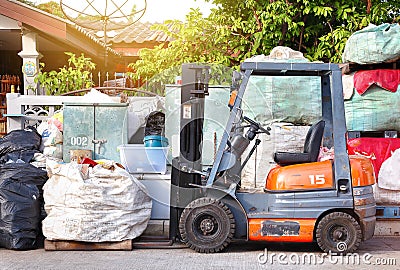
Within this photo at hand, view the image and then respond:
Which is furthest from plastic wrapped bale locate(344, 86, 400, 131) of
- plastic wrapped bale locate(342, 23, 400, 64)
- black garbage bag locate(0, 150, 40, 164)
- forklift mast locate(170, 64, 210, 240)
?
black garbage bag locate(0, 150, 40, 164)

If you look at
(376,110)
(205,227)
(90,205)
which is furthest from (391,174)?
(90,205)

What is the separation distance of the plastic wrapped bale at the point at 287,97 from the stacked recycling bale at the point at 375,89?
565 mm

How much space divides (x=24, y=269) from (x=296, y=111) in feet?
13.6

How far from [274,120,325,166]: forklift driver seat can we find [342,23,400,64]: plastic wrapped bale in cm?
148

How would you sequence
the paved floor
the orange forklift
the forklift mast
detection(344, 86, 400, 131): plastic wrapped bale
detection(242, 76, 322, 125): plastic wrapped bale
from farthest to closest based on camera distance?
detection(242, 76, 322, 125): plastic wrapped bale, detection(344, 86, 400, 131): plastic wrapped bale, the forklift mast, the orange forklift, the paved floor

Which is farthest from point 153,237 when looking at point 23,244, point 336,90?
point 336,90

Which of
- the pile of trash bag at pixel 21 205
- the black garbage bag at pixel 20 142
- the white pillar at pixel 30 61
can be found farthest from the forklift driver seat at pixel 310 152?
the white pillar at pixel 30 61

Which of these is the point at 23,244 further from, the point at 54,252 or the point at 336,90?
the point at 336,90

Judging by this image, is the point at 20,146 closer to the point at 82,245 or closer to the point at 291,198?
the point at 82,245

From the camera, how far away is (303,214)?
595 cm

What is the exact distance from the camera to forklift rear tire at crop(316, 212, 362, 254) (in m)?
5.96

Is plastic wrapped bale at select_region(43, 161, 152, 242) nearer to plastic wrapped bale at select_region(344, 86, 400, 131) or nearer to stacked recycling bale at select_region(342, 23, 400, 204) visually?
stacked recycling bale at select_region(342, 23, 400, 204)

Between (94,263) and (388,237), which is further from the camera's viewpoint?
(388,237)

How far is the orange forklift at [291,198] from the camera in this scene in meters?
5.95
